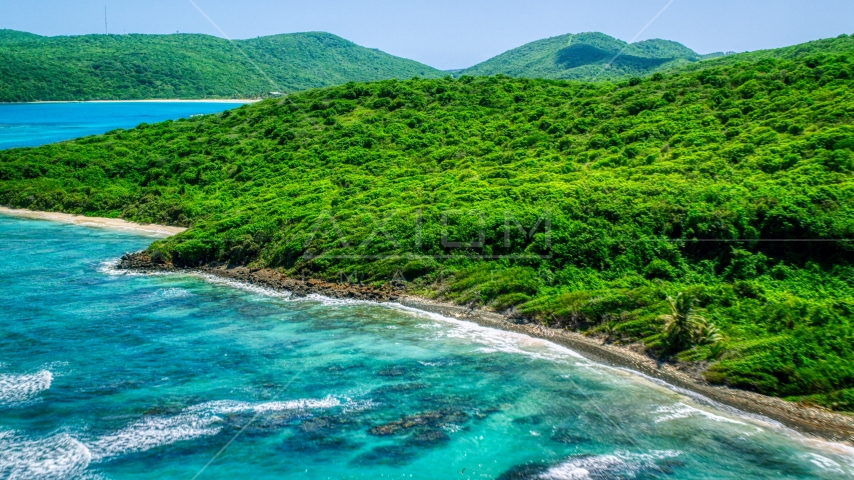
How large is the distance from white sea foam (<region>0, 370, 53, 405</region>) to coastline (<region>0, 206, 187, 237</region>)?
23.6 metres

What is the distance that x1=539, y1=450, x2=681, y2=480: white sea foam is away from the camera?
15.3 m

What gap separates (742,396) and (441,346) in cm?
1053

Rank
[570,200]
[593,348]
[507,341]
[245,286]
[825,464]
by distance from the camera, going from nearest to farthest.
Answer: [825,464] → [593,348] → [507,341] → [245,286] → [570,200]

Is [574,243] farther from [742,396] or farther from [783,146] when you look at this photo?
[783,146]

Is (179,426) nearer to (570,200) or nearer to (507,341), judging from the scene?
(507,341)

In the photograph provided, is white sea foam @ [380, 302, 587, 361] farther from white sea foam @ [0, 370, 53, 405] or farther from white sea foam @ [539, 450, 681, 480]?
white sea foam @ [0, 370, 53, 405]

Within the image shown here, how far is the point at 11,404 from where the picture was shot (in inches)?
729

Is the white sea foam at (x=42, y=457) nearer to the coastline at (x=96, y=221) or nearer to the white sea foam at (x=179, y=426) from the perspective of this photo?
the white sea foam at (x=179, y=426)

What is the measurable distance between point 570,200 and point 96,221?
123ft

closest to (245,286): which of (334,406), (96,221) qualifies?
(334,406)

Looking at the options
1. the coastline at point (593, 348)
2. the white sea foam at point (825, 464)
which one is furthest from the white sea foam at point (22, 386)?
the white sea foam at point (825, 464)

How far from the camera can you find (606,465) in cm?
1572

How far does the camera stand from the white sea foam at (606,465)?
50.3ft

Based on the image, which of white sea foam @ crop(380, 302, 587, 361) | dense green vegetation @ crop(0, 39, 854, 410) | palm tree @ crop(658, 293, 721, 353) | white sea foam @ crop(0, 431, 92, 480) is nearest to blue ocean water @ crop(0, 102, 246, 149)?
dense green vegetation @ crop(0, 39, 854, 410)
